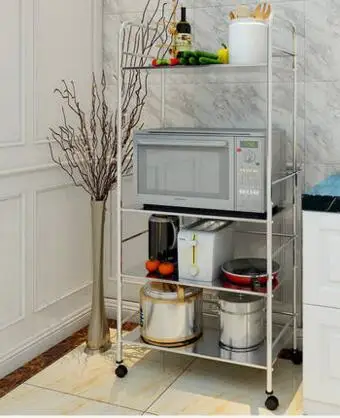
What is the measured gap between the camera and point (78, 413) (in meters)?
2.27

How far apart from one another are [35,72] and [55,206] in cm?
63

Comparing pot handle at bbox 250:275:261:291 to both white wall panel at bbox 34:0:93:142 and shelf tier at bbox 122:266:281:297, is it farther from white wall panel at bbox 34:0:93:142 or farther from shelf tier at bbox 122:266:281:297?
white wall panel at bbox 34:0:93:142

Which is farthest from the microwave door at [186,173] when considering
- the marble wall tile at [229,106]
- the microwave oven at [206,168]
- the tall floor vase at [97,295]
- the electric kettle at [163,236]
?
the marble wall tile at [229,106]

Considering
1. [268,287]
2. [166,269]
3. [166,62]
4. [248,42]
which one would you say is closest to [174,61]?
[166,62]

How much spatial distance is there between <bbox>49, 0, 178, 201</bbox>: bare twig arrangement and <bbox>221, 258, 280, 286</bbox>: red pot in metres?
0.73

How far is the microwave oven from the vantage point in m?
2.27

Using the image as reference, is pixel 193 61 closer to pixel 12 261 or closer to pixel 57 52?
pixel 57 52

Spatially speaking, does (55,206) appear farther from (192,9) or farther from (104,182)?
(192,9)

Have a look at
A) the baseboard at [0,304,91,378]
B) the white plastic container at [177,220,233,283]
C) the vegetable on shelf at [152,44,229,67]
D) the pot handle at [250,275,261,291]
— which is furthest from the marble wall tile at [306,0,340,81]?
the baseboard at [0,304,91,378]

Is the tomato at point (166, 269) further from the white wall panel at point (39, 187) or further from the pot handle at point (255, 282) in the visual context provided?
the white wall panel at point (39, 187)

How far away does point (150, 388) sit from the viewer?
2.47 meters

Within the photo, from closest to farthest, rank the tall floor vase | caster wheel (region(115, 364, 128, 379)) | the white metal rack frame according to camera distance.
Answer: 1. the white metal rack frame
2. caster wheel (region(115, 364, 128, 379))
3. the tall floor vase

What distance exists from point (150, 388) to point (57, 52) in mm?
1579

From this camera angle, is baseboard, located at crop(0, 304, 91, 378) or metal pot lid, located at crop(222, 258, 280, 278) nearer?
metal pot lid, located at crop(222, 258, 280, 278)
